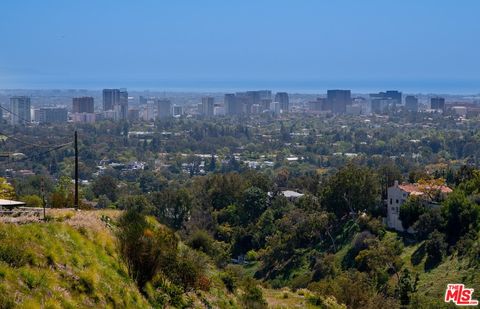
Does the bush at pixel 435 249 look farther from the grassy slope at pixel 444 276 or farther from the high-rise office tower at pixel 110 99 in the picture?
the high-rise office tower at pixel 110 99

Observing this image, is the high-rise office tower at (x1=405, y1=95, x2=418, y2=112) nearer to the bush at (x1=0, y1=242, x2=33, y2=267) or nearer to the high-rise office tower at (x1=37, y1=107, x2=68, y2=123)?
the high-rise office tower at (x1=37, y1=107, x2=68, y2=123)

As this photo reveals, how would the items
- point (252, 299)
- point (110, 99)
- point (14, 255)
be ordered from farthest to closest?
1. point (110, 99)
2. point (252, 299)
3. point (14, 255)

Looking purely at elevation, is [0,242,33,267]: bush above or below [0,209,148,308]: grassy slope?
above

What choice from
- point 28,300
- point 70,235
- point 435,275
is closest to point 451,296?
point 435,275

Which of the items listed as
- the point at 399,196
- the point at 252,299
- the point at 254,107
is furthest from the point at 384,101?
Result: the point at 252,299

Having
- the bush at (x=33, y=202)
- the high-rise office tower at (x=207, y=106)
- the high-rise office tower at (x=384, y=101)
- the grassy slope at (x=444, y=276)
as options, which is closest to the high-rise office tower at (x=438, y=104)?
the high-rise office tower at (x=384, y=101)

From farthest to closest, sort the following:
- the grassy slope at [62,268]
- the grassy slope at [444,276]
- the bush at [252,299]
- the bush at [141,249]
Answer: the grassy slope at [444,276], the bush at [252,299], the bush at [141,249], the grassy slope at [62,268]

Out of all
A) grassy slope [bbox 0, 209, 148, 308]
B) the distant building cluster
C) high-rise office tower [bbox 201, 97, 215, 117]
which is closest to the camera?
grassy slope [bbox 0, 209, 148, 308]

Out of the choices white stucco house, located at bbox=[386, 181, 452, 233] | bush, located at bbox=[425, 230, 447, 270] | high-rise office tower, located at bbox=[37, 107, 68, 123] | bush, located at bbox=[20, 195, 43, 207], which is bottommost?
high-rise office tower, located at bbox=[37, 107, 68, 123]

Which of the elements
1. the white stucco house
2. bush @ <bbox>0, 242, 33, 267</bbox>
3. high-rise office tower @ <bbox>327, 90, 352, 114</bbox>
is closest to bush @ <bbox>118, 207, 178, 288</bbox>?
bush @ <bbox>0, 242, 33, 267</bbox>

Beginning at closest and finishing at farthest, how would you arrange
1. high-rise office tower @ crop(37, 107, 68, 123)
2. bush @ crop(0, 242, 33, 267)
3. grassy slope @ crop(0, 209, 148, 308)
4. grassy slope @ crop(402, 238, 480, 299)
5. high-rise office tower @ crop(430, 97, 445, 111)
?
grassy slope @ crop(0, 209, 148, 308) → bush @ crop(0, 242, 33, 267) → grassy slope @ crop(402, 238, 480, 299) → high-rise office tower @ crop(37, 107, 68, 123) → high-rise office tower @ crop(430, 97, 445, 111)

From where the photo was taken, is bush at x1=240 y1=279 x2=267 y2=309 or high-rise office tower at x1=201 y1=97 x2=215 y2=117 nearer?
bush at x1=240 y1=279 x2=267 y2=309

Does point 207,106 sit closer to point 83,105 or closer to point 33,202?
point 83,105
